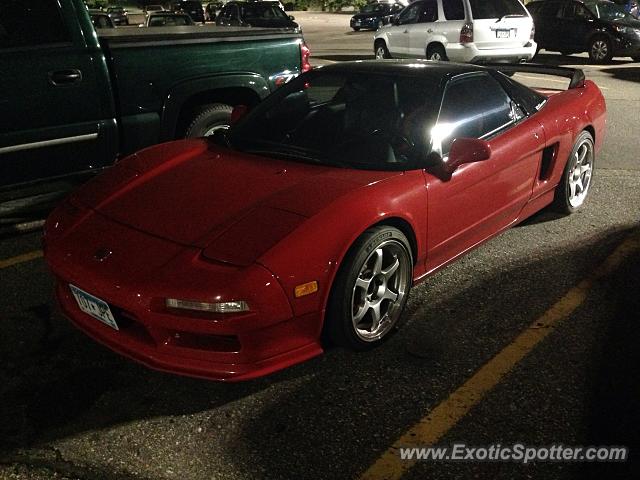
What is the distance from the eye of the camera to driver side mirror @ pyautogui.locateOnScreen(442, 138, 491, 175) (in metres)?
3.14

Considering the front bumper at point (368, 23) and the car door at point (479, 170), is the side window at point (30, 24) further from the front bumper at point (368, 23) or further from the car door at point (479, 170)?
the front bumper at point (368, 23)

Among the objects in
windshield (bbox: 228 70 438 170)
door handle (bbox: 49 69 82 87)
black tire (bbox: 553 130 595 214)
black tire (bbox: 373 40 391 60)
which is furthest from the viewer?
black tire (bbox: 373 40 391 60)

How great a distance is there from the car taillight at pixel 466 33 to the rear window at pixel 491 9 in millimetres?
213

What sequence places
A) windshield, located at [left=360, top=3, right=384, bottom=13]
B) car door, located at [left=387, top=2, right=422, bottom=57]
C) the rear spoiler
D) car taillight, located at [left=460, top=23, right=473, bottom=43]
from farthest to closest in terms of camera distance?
1. windshield, located at [left=360, top=3, right=384, bottom=13]
2. car door, located at [left=387, top=2, right=422, bottom=57]
3. car taillight, located at [left=460, top=23, right=473, bottom=43]
4. the rear spoiler

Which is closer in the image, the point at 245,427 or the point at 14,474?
the point at 14,474

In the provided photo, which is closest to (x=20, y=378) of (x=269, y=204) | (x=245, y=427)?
(x=245, y=427)

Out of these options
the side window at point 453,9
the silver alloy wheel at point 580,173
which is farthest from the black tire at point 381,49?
the silver alloy wheel at point 580,173

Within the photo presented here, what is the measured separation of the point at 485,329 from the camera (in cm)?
326

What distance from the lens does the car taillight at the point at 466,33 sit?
1140 centimetres

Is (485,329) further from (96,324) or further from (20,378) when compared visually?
(20,378)

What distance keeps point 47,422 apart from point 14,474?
29 cm

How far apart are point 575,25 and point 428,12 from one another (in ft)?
15.2

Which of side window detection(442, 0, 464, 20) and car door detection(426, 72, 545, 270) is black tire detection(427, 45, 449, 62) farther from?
car door detection(426, 72, 545, 270)

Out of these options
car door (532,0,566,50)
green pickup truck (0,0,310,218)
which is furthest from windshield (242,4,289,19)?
green pickup truck (0,0,310,218)
